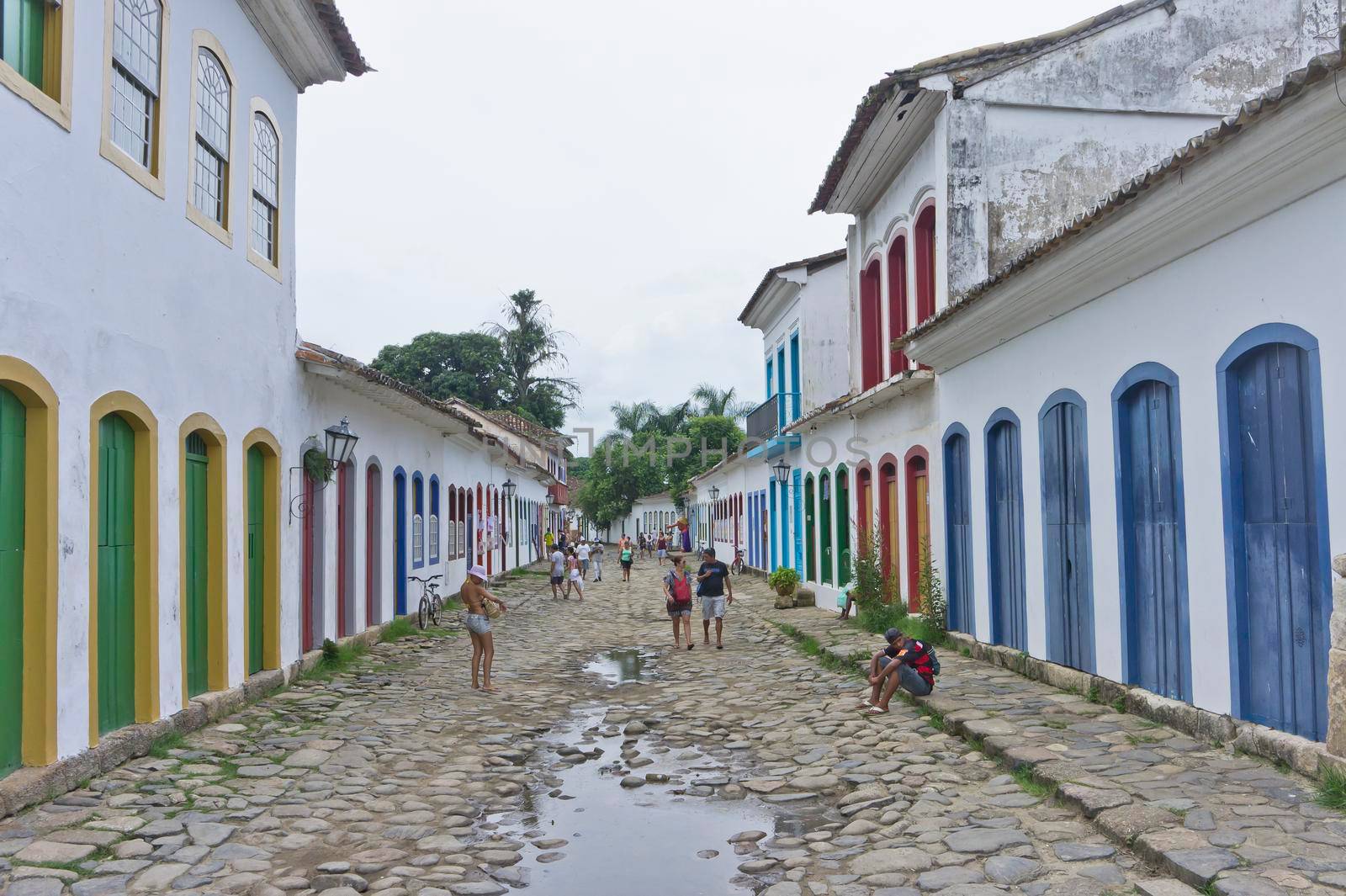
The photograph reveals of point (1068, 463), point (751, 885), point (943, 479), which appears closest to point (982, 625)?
point (943, 479)

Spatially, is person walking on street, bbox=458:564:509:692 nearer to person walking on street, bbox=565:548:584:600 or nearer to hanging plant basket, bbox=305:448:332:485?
hanging plant basket, bbox=305:448:332:485

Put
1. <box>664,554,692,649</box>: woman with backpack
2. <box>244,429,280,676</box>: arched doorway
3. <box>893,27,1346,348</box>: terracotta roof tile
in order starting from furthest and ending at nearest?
1. <box>664,554,692,649</box>: woman with backpack
2. <box>244,429,280,676</box>: arched doorway
3. <box>893,27,1346,348</box>: terracotta roof tile

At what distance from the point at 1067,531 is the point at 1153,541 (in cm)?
137

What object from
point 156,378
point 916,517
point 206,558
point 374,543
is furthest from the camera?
point 374,543

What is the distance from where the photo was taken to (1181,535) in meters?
6.93

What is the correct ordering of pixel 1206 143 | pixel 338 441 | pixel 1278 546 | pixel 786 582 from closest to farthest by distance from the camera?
pixel 1206 143
pixel 1278 546
pixel 338 441
pixel 786 582

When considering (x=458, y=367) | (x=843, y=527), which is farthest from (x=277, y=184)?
(x=458, y=367)

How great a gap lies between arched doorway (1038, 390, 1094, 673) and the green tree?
140ft

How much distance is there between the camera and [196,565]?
329 inches

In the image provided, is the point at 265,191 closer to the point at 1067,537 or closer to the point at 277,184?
the point at 277,184

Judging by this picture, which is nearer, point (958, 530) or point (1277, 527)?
point (1277, 527)

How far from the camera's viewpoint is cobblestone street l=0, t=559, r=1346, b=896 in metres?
4.68

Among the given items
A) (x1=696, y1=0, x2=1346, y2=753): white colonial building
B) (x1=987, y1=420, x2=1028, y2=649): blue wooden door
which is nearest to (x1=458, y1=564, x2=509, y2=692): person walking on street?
(x1=987, y1=420, x2=1028, y2=649): blue wooden door

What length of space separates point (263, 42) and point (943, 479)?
8357mm
